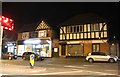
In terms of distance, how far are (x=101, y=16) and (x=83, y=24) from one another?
3.52m

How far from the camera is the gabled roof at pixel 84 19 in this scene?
40.9 meters

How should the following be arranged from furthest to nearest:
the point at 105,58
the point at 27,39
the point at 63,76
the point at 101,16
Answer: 1. the point at 27,39
2. the point at 101,16
3. the point at 105,58
4. the point at 63,76

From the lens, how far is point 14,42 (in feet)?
175

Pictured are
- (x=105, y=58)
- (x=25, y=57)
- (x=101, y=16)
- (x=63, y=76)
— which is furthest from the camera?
(x=101, y=16)

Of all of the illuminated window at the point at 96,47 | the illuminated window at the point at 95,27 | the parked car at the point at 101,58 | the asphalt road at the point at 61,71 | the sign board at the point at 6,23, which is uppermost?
the illuminated window at the point at 95,27

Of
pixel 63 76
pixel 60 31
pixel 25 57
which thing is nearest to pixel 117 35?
pixel 60 31

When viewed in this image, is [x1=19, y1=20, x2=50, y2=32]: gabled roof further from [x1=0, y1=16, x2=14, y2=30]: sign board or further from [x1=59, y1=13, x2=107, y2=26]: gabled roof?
[x1=0, y1=16, x2=14, y2=30]: sign board

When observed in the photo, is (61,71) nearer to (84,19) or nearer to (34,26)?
(84,19)

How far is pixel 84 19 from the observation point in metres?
42.9

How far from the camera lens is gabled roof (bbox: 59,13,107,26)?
134 feet

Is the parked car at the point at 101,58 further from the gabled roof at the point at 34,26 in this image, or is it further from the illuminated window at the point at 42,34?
the gabled roof at the point at 34,26

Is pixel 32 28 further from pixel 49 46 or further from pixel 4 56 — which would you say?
pixel 4 56

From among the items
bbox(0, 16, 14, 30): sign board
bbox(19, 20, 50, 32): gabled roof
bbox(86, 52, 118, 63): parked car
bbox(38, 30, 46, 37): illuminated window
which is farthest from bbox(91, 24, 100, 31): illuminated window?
bbox(0, 16, 14, 30): sign board

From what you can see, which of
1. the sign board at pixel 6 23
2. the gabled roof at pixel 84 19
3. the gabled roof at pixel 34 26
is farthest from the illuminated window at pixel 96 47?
the sign board at pixel 6 23
